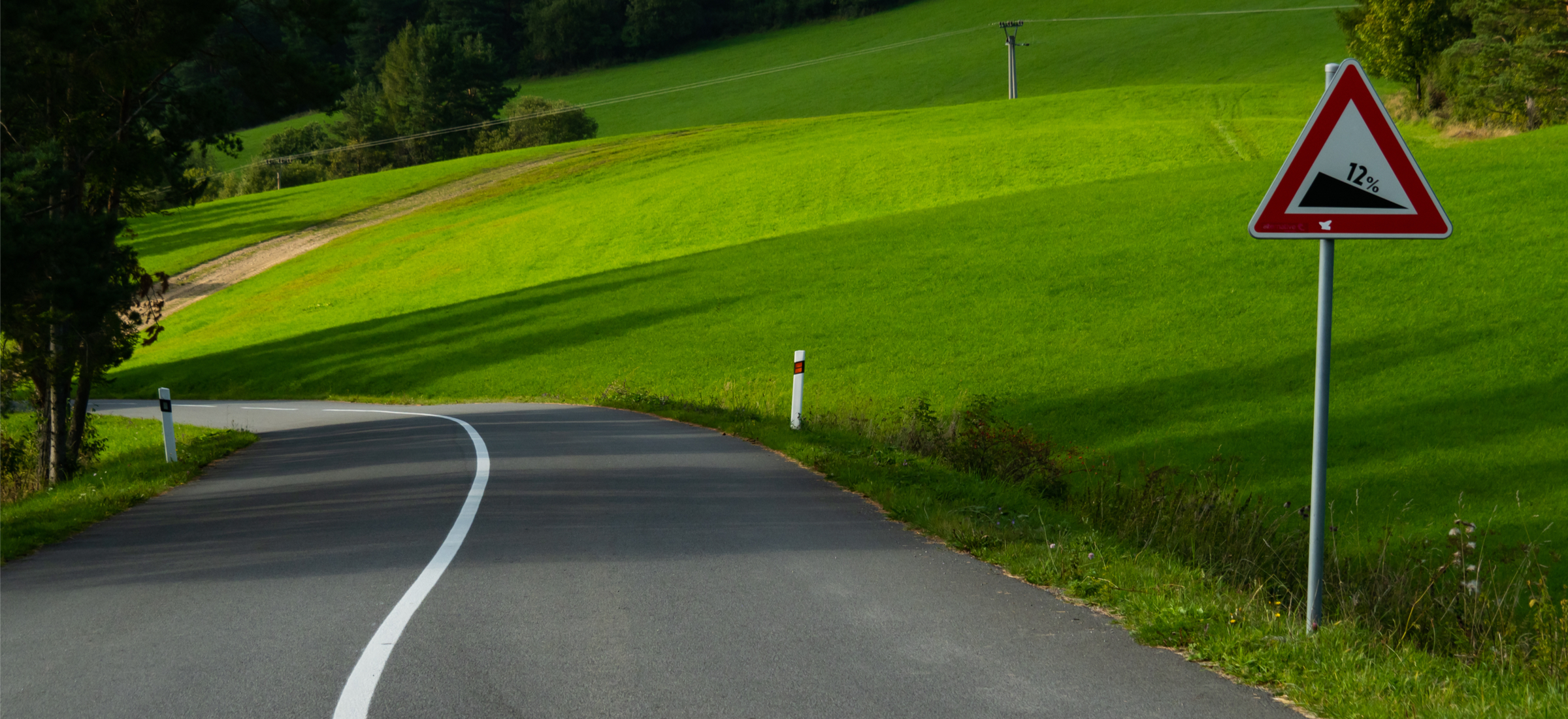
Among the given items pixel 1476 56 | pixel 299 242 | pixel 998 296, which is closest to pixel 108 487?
pixel 998 296

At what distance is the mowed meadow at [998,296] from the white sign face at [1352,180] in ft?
15.2

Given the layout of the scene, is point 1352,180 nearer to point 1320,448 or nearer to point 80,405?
point 1320,448

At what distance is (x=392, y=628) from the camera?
5625mm

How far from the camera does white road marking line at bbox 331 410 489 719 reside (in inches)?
178

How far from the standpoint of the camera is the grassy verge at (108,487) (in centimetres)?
941

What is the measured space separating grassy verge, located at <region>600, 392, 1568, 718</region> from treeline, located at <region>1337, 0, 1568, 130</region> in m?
38.4

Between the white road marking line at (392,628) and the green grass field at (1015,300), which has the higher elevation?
the white road marking line at (392,628)

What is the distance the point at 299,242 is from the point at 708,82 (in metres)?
51.3

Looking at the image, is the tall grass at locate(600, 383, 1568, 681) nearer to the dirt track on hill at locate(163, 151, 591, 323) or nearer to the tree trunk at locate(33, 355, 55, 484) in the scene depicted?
the tree trunk at locate(33, 355, 55, 484)

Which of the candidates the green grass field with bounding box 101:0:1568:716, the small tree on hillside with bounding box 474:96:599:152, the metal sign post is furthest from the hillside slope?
the small tree on hillside with bounding box 474:96:599:152

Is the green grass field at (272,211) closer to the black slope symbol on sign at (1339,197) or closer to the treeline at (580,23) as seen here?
the treeline at (580,23)

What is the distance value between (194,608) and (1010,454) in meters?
8.27

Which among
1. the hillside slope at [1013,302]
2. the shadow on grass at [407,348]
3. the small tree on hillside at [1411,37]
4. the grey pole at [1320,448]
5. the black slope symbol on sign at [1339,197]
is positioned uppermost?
the small tree on hillside at [1411,37]

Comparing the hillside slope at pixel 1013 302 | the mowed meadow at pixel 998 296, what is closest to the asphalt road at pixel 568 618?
the mowed meadow at pixel 998 296
